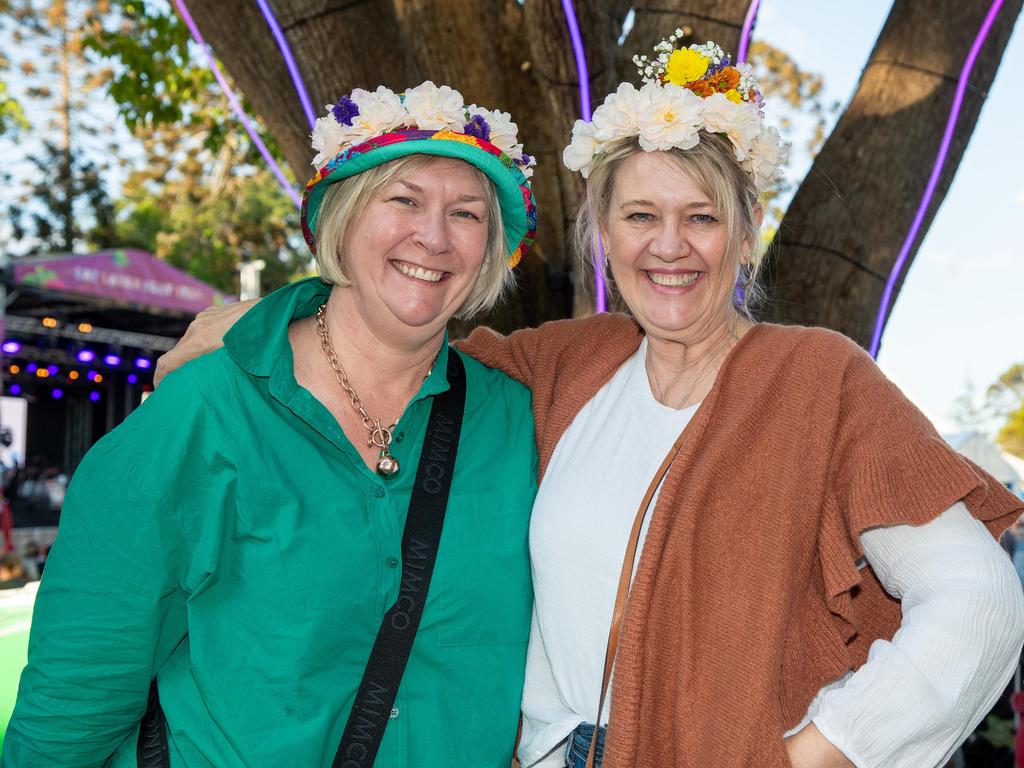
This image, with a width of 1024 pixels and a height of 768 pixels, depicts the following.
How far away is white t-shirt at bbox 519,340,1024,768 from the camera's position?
59.6 inches

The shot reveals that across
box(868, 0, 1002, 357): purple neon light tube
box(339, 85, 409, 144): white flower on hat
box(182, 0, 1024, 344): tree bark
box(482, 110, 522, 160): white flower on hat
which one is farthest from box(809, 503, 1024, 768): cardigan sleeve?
box(868, 0, 1002, 357): purple neon light tube

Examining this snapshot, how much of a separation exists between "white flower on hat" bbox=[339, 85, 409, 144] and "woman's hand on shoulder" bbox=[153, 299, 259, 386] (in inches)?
16.7

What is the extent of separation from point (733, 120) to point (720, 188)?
139 mm

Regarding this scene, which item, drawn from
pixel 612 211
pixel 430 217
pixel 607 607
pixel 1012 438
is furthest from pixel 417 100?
pixel 1012 438

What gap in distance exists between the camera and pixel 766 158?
194 centimetres

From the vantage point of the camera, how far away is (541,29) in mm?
2814

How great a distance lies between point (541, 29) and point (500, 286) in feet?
3.34

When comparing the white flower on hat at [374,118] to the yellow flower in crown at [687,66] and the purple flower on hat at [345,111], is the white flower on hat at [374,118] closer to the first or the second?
the purple flower on hat at [345,111]

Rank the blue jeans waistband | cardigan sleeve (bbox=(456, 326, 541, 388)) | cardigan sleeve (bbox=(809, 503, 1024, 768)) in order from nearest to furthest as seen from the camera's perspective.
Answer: cardigan sleeve (bbox=(809, 503, 1024, 768)) → the blue jeans waistband → cardigan sleeve (bbox=(456, 326, 541, 388))

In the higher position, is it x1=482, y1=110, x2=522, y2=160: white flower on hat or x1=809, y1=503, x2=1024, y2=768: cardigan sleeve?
x1=482, y1=110, x2=522, y2=160: white flower on hat

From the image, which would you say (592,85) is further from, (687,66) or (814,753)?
(814,753)

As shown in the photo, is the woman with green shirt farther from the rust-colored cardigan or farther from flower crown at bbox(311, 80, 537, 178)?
the rust-colored cardigan

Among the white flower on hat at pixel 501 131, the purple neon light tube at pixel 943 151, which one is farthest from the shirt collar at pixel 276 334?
the purple neon light tube at pixel 943 151

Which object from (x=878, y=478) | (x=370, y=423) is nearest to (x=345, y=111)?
(x=370, y=423)
